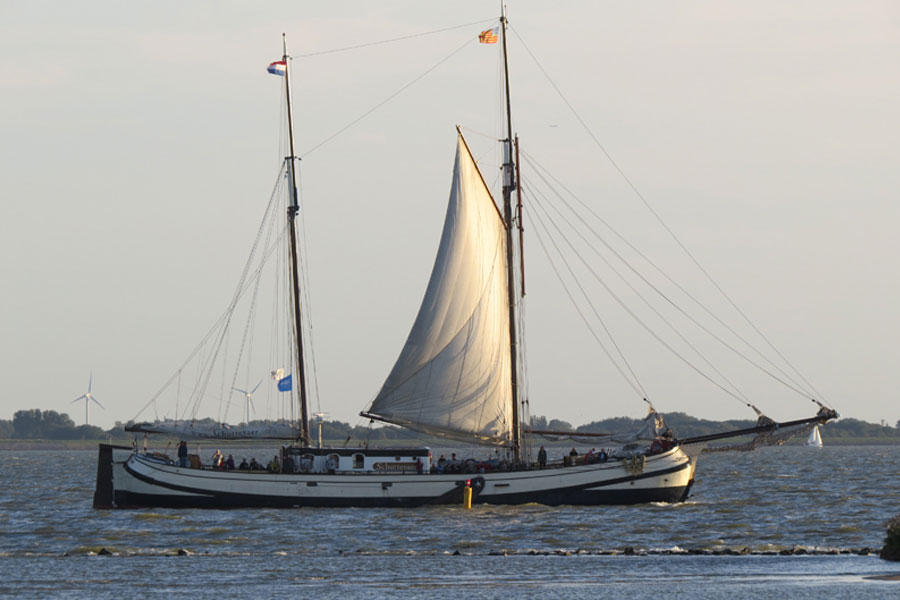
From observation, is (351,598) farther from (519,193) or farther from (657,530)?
(519,193)

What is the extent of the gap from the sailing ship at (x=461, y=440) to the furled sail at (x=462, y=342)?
5cm

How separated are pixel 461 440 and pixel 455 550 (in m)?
23.8

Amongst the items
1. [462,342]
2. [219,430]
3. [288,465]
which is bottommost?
[288,465]

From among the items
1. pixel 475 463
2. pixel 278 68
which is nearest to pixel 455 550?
pixel 475 463

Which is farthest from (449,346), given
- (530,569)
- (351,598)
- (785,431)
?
(351,598)

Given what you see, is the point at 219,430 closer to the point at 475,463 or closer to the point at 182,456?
the point at 182,456

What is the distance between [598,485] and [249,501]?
1776 cm

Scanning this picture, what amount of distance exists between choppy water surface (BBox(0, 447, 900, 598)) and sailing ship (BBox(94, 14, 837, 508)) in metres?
1.49

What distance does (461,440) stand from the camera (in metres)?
74.8

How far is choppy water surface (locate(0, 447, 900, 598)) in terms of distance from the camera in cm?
3884

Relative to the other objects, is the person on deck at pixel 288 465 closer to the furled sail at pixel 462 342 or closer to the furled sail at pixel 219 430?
the furled sail at pixel 219 430

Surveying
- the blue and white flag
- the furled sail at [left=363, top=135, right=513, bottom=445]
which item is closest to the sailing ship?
the furled sail at [left=363, top=135, right=513, bottom=445]

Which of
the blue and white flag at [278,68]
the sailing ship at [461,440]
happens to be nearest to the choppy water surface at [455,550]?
the sailing ship at [461,440]

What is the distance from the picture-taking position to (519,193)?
3004 inches
